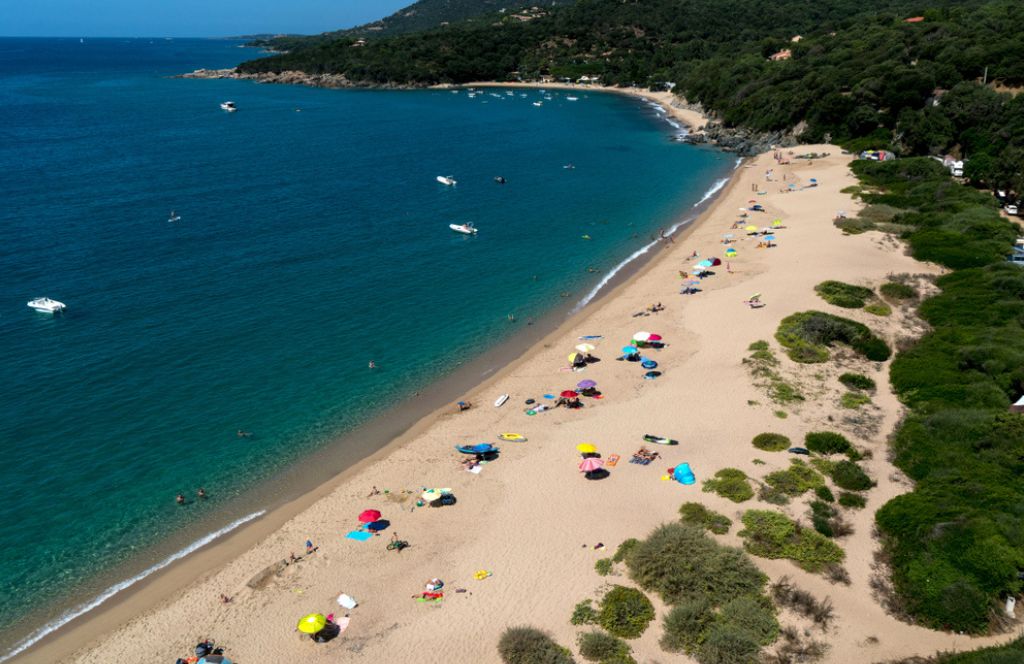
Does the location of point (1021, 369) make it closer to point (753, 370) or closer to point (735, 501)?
point (753, 370)

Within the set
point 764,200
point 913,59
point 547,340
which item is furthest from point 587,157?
point 547,340

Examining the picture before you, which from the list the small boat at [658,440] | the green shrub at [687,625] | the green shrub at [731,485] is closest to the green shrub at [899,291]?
the small boat at [658,440]

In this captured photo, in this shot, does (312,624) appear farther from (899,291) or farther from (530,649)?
(899,291)

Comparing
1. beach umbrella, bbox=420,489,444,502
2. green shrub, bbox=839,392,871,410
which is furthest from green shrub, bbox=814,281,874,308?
beach umbrella, bbox=420,489,444,502

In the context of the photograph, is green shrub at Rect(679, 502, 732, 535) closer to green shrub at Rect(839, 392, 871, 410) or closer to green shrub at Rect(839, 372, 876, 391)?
green shrub at Rect(839, 392, 871, 410)

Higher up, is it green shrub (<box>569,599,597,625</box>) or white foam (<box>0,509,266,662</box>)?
green shrub (<box>569,599,597,625</box>)
